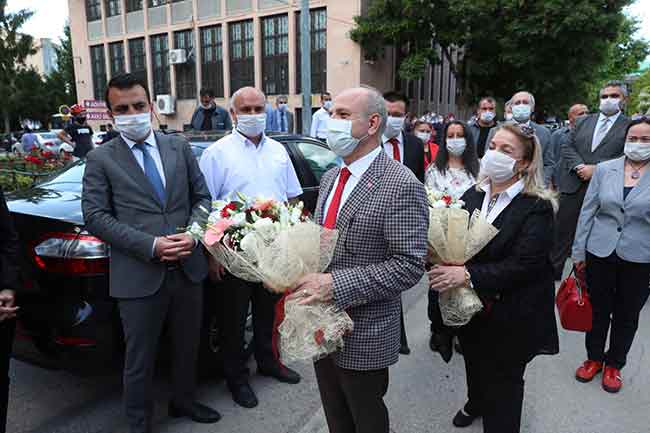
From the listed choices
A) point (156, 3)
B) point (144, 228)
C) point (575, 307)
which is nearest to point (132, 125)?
point (144, 228)

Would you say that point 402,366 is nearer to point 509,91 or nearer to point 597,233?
point 597,233

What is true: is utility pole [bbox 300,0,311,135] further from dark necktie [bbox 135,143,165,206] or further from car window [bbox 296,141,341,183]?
dark necktie [bbox 135,143,165,206]

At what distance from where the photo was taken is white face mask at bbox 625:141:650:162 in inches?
123

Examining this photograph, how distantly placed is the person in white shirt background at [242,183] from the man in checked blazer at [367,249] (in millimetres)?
1179

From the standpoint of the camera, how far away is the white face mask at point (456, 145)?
4.15 m

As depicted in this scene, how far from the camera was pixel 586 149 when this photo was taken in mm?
5043

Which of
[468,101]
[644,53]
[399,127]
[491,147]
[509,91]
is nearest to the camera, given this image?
[491,147]

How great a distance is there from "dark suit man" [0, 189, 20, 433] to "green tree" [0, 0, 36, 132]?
47144 mm

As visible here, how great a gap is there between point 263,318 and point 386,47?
22538mm

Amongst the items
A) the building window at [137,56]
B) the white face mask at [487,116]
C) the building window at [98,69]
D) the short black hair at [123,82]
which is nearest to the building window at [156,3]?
the building window at [137,56]

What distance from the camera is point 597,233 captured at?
3.33 metres

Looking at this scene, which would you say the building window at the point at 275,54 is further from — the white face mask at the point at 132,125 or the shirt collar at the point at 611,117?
the white face mask at the point at 132,125

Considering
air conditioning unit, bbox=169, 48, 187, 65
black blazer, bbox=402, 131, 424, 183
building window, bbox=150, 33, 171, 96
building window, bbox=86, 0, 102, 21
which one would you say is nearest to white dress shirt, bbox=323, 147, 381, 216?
black blazer, bbox=402, 131, 424, 183

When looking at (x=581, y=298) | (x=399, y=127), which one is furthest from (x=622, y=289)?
(x=399, y=127)
